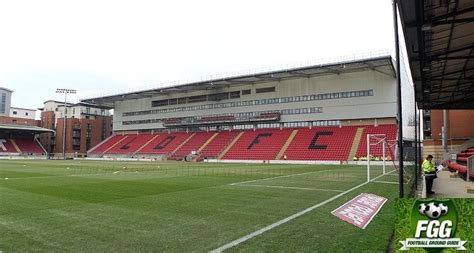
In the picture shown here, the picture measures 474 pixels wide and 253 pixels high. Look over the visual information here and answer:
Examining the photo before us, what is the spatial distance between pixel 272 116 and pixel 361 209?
48.3m

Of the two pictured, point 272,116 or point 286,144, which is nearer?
point 286,144

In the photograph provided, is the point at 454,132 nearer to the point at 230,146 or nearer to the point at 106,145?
the point at 230,146

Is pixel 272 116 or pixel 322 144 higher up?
pixel 272 116

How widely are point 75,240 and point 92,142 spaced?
87.5 metres

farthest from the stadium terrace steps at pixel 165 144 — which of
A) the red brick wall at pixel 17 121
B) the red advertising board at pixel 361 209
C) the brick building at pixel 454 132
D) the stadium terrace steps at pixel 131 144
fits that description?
the red advertising board at pixel 361 209

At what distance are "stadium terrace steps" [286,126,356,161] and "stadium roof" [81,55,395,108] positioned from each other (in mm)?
8575

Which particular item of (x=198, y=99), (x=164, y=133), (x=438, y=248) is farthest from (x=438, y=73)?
(x=164, y=133)

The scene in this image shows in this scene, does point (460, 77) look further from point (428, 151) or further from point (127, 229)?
point (428, 151)

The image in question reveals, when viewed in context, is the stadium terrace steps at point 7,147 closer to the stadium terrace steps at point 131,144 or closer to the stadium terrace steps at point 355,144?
the stadium terrace steps at point 131,144

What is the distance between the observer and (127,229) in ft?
24.3

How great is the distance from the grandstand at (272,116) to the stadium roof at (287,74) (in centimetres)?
13

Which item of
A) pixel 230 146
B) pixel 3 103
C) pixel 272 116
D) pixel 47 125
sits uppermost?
pixel 3 103

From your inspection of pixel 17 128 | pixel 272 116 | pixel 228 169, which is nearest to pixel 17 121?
pixel 17 128

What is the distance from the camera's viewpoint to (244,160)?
52781 mm
